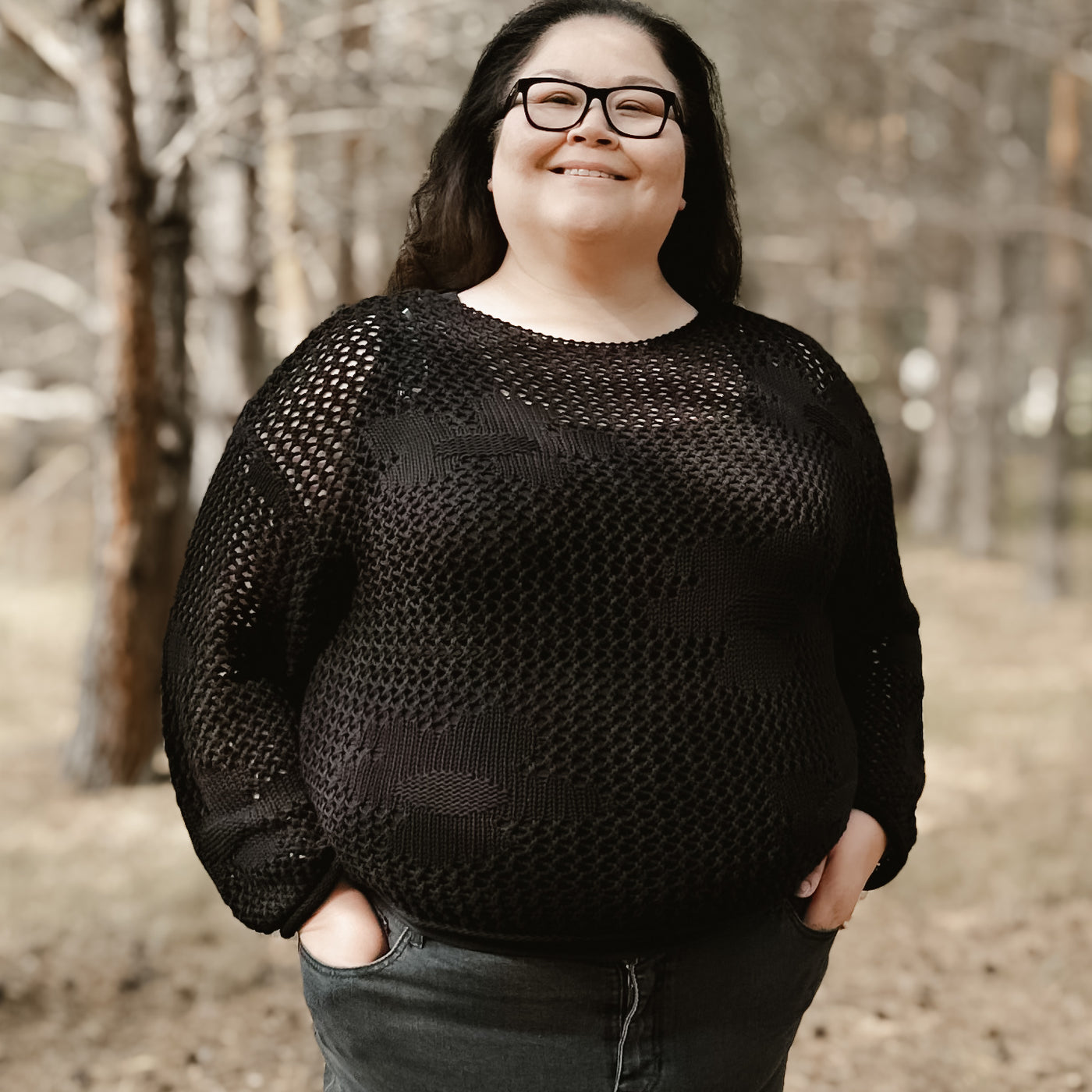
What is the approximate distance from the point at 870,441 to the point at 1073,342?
10.2 meters

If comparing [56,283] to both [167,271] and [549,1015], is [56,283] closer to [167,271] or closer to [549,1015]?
[167,271]

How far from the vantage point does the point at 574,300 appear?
5.85 feet

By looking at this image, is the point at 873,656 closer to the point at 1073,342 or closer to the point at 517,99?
the point at 517,99

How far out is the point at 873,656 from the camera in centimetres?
200

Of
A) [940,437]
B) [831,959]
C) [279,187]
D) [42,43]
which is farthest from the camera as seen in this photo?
[940,437]

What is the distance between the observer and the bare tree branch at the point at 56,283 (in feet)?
19.0

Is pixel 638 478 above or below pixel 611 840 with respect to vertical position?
above

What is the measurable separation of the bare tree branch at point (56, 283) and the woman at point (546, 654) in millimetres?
4315

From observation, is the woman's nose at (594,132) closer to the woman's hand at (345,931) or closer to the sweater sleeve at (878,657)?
the sweater sleeve at (878,657)

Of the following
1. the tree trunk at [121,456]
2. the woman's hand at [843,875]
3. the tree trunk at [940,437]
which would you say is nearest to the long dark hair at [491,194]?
the woman's hand at [843,875]

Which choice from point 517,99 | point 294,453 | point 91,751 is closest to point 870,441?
point 517,99

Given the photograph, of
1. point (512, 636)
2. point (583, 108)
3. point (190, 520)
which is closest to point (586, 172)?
point (583, 108)

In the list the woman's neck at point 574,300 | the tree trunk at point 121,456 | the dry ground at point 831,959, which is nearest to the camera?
the woman's neck at point 574,300

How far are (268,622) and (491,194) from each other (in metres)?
0.75
